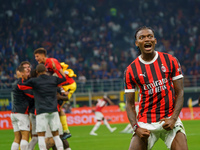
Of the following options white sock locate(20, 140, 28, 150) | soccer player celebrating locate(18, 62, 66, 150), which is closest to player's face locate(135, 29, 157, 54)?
soccer player celebrating locate(18, 62, 66, 150)

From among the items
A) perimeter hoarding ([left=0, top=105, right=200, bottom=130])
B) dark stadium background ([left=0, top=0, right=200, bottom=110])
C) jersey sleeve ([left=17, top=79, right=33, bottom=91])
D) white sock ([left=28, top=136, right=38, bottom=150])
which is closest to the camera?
jersey sleeve ([left=17, top=79, right=33, bottom=91])

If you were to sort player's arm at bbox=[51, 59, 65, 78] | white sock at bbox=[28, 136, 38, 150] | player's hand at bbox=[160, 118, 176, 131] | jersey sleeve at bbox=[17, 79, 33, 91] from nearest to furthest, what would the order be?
player's hand at bbox=[160, 118, 176, 131]
jersey sleeve at bbox=[17, 79, 33, 91]
player's arm at bbox=[51, 59, 65, 78]
white sock at bbox=[28, 136, 38, 150]

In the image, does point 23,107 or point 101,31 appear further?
point 101,31

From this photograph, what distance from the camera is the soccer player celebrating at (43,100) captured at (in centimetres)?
822

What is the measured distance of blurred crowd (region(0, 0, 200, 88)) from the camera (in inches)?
1232

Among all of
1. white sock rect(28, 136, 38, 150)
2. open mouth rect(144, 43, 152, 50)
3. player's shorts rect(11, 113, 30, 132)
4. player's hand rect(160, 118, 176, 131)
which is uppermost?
open mouth rect(144, 43, 152, 50)

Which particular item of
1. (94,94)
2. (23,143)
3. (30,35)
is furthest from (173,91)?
(30,35)

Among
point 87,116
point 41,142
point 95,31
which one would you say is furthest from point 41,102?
point 95,31

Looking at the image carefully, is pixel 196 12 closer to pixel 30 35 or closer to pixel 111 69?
pixel 111 69

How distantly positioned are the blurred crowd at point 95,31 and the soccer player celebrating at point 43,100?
20861 mm

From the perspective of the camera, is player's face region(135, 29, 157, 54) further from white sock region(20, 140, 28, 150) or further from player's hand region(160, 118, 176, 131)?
white sock region(20, 140, 28, 150)

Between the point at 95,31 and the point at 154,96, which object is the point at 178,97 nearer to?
the point at 154,96

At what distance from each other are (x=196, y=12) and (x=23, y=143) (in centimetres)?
3075

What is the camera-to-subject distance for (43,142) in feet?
27.2
